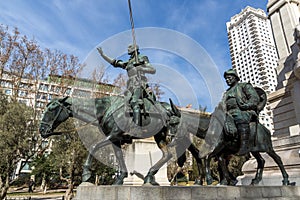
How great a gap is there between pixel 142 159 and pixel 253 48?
139 m

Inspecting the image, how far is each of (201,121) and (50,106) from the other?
4851mm

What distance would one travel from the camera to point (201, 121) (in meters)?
7.57

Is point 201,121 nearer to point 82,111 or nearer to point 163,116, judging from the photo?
point 163,116

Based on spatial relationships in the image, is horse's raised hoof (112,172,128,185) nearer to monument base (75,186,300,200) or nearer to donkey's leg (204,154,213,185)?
monument base (75,186,300,200)

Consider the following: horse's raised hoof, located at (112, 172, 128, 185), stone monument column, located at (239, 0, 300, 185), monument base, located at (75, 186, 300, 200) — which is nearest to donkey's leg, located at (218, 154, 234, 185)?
monument base, located at (75, 186, 300, 200)

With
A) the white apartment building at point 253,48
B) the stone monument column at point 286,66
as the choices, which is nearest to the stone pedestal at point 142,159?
the stone monument column at point 286,66

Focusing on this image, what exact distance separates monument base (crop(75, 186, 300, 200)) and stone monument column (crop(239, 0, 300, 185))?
164 inches

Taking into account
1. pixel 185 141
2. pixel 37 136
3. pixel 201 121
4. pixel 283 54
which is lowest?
pixel 185 141

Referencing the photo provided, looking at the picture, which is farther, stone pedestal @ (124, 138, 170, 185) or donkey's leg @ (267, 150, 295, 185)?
stone pedestal @ (124, 138, 170, 185)

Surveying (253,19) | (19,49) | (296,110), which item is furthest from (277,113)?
(253,19)

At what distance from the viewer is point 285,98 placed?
553 inches

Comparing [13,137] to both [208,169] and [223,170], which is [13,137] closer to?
[208,169]

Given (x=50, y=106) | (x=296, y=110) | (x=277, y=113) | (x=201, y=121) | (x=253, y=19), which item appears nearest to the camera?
(x=50, y=106)

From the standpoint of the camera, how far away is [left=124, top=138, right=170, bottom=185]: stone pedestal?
1158 centimetres
